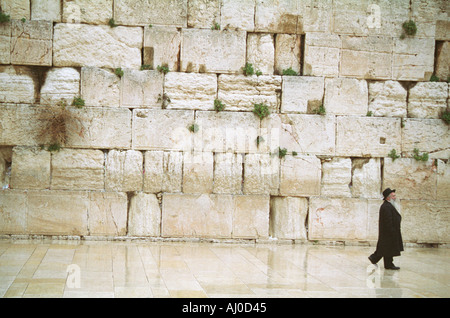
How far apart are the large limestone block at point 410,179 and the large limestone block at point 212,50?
337 centimetres

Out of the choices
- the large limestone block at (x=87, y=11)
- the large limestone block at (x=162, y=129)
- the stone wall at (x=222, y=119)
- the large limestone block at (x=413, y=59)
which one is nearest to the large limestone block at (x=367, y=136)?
the stone wall at (x=222, y=119)

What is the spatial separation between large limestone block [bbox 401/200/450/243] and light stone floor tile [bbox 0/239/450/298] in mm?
Answer: 510

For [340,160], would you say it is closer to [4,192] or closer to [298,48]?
[298,48]

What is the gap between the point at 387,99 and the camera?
9633mm

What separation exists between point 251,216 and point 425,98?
13.0ft

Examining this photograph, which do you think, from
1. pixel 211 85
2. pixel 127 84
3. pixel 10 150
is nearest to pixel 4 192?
pixel 10 150

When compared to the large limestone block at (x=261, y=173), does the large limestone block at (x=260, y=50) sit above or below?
above

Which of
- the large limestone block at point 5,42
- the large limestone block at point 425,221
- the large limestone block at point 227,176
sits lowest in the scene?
the large limestone block at point 425,221

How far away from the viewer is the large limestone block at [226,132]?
30.5ft

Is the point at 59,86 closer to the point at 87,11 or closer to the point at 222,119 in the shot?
the point at 87,11

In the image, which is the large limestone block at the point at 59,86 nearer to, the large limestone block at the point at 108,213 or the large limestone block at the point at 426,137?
the large limestone block at the point at 108,213

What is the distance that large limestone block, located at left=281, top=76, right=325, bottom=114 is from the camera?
30.9 ft
